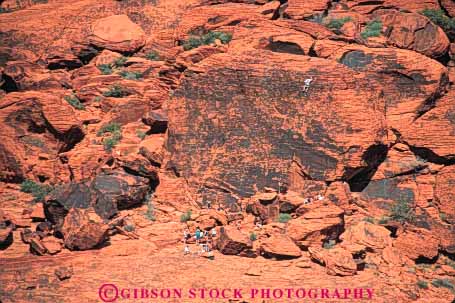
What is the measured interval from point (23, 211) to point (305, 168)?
11443 mm

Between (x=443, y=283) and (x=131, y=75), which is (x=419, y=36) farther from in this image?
(x=131, y=75)

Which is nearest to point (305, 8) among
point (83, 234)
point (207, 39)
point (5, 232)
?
point (207, 39)

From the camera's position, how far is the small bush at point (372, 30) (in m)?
33.4

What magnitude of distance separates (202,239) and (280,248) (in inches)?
123

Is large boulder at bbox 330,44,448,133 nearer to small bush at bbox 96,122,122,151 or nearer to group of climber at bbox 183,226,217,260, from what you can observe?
group of climber at bbox 183,226,217,260

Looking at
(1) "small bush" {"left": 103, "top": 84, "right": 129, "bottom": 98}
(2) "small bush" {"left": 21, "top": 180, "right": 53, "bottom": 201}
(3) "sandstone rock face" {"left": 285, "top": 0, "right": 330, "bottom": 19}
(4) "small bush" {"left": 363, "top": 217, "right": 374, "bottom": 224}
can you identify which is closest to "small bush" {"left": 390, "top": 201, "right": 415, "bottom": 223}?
(4) "small bush" {"left": 363, "top": 217, "right": 374, "bottom": 224}

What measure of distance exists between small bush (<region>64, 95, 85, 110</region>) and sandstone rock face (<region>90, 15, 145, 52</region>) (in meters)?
4.22

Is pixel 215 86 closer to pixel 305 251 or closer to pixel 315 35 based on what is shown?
pixel 315 35

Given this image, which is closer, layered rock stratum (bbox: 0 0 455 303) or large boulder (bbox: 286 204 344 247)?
layered rock stratum (bbox: 0 0 455 303)

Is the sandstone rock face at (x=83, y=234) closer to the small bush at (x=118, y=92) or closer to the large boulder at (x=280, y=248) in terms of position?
the large boulder at (x=280, y=248)

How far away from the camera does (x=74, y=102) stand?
33969 mm

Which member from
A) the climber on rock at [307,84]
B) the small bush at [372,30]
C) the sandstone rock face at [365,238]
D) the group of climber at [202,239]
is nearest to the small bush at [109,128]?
the group of climber at [202,239]

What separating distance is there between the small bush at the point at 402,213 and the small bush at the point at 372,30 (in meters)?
8.74

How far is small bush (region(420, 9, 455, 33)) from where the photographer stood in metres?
33.7
